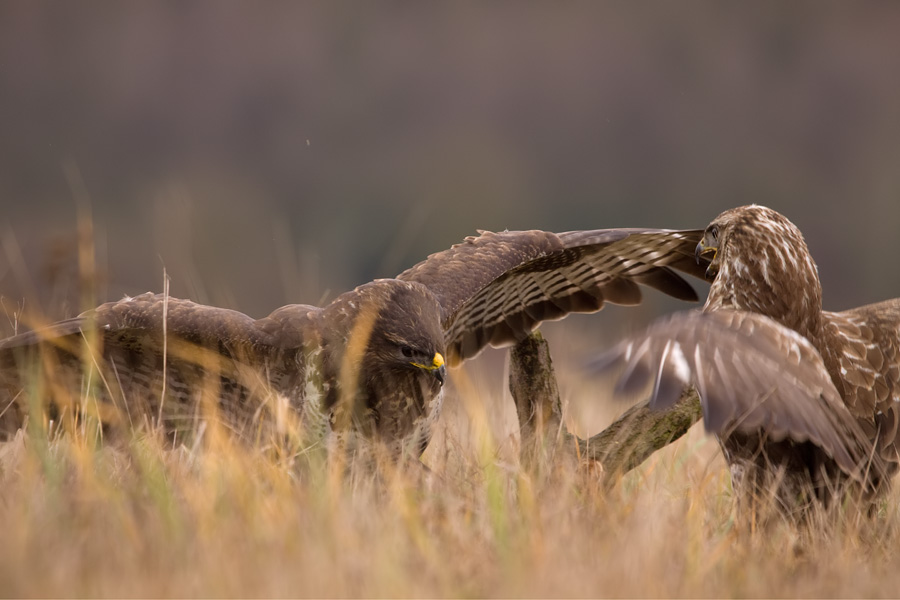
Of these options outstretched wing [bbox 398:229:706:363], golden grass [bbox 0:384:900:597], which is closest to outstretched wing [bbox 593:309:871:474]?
golden grass [bbox 0:384:900:597]

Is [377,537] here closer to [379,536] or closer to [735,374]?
[379,536]

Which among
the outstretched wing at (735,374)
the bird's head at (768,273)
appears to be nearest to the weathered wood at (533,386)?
the bird's head at (768,273)

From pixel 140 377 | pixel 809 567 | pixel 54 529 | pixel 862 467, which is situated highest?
pixel 140 377

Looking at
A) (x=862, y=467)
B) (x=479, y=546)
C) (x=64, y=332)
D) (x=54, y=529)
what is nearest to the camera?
(x=54, y=529)

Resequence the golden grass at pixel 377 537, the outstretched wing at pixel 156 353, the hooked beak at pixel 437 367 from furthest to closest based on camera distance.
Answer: the hooked beak at pixel 437 367 → the outstretched wing at pixel 156 353 → the golden grass at pixel 377 537

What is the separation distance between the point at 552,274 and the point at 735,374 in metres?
2.40

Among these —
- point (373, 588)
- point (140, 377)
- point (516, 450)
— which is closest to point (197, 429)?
point (140, 377)

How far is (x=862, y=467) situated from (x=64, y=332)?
10.4ft

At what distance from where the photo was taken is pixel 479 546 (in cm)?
281

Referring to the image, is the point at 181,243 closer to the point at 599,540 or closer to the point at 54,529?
the point at 54,529

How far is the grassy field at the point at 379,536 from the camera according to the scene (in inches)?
96.1

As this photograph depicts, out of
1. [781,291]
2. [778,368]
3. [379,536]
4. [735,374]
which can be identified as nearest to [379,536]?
[379,536]

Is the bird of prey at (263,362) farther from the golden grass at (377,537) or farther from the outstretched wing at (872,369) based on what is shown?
the outstretched wing at (872,369)

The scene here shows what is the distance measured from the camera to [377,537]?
2.67 metres
